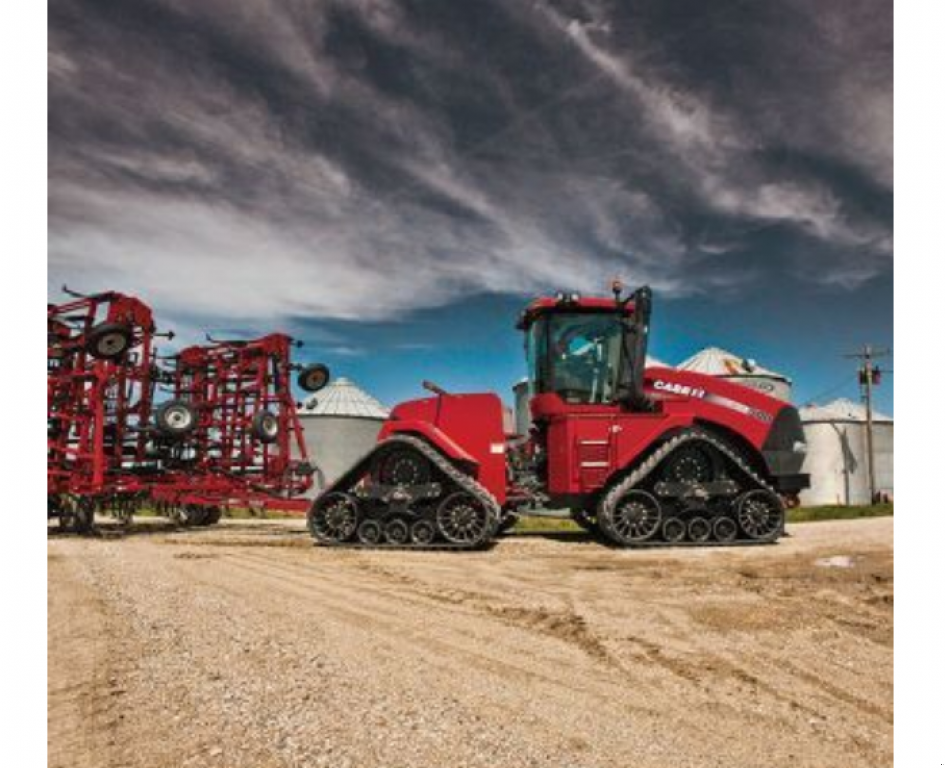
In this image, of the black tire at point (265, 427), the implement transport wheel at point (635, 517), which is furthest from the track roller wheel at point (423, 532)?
the black tire at point (265, 427)

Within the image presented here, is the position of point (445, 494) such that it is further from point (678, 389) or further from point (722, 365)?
point (722, 365)

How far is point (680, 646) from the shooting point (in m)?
4.25

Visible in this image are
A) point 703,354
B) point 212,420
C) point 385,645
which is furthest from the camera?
point 703,354

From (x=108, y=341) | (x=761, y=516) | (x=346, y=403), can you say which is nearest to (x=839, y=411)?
(x=346, y=403)

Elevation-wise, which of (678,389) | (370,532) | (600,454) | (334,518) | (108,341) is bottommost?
(370,532)

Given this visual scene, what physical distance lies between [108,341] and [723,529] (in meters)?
10.9

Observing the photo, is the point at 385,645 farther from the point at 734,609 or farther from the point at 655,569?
the point at 655,569

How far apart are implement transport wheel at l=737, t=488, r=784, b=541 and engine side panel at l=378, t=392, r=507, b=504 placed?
3523mm

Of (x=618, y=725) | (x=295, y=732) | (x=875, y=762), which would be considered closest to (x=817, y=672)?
(x=875, y=762)

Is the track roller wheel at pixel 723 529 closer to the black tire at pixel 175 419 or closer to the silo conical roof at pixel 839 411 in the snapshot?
the black tire at pixel 175 419

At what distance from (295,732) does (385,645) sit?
1.41 m

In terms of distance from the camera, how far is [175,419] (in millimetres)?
15953

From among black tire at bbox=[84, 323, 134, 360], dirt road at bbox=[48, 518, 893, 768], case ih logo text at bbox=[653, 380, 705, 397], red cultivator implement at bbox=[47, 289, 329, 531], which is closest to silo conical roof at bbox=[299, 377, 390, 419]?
red cultivator implement at bbox=[47, 289, 329, 531]

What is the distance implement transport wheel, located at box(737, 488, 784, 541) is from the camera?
10.0 m
